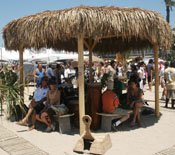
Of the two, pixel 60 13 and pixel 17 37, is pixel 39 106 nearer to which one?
pixel 17 37

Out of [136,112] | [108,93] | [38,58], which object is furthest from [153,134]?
[38,58]

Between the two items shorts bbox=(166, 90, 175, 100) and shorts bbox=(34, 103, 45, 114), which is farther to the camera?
shorts bbox=(166, 90, 175, 100)

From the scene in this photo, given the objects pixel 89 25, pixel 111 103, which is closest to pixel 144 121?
pixel 111 103

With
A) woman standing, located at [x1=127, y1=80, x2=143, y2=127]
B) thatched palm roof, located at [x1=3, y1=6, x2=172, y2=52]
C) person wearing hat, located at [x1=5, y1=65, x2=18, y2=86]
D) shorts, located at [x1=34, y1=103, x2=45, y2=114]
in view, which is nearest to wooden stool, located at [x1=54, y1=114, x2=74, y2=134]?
shorts, located at [x1=34, y1=103, x2=45, y2=114]

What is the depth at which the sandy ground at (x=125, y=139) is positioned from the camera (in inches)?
182

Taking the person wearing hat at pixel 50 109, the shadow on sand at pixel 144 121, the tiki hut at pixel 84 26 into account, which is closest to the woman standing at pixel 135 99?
the shadow on sand at pixel 144 121

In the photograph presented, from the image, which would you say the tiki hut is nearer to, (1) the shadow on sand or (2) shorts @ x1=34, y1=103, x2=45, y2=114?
(1) the shadow on sand

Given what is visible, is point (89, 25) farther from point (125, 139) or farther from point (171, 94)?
point (171, 94)

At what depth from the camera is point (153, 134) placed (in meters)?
5.66

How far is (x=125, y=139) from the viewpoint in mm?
5305

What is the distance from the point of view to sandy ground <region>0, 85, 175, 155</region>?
15.2ft

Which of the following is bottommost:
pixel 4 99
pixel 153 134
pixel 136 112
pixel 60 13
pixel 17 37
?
pixel 153 134

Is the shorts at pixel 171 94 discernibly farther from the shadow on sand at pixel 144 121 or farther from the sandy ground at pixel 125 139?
the sandy ground at pixel 125 139

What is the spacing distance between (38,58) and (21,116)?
51.0ft
